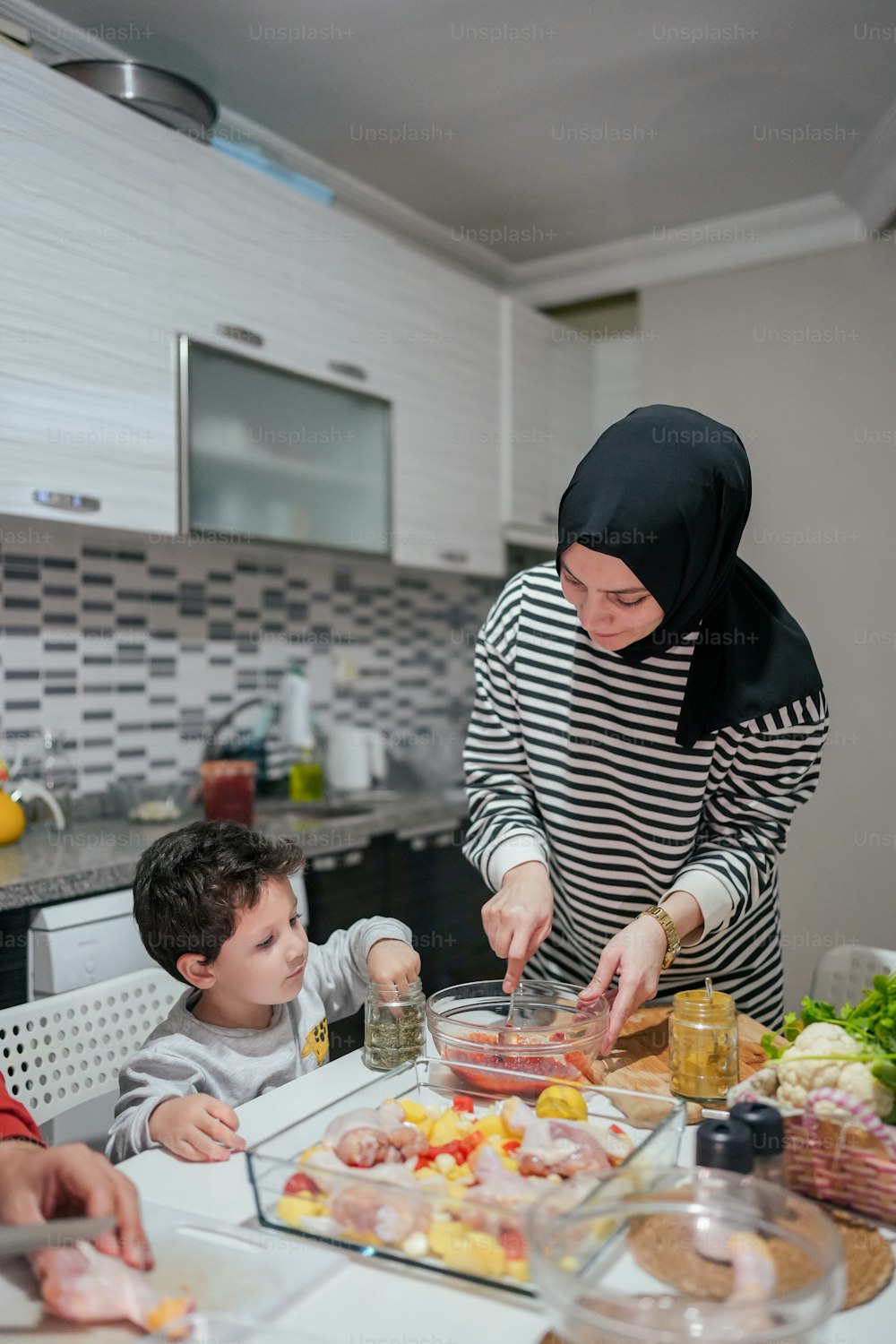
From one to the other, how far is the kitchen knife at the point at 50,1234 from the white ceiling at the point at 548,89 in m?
2.39

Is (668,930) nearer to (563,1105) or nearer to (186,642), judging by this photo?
(563,1105)

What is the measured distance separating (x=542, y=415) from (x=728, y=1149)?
320 centimetres

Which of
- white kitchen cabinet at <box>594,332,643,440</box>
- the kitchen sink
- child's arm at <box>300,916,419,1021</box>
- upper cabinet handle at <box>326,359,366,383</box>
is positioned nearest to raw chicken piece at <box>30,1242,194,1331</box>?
Answer: child's arm at <box>300,916,419,1021</box>

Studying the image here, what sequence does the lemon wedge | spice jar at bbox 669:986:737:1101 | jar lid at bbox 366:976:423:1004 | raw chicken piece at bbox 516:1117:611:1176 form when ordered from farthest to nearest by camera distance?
jar lid at bbox 366:976:423:1004 → spice jar at bbox 669:986:737:1101 → the lemon wedge → raw chicken piece at bbox 516:1117:611:1176

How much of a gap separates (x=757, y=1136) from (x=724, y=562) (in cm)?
72

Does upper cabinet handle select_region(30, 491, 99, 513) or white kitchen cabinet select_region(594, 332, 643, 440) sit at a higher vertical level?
white kitchen cabinet select_region(594, 332, 643, 440)

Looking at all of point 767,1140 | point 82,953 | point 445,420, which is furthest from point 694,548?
point 445,420

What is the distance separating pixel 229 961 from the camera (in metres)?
1.30

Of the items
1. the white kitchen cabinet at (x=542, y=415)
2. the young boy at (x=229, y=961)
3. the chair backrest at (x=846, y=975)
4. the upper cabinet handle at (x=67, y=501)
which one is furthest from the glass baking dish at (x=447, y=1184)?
the white kitchen cabinet at (x=542, y=415)

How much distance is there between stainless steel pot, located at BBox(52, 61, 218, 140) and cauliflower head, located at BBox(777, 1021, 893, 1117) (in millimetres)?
2355

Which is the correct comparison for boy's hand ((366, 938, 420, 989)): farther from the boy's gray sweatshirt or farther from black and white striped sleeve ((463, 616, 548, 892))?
black and white striped sleeve ((463, 616, 548, 892))

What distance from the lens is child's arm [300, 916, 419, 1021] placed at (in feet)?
4.82

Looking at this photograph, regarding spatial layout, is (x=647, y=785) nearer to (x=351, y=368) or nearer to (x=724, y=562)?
(x=724, y=562)

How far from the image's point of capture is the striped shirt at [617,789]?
4.62 ft
